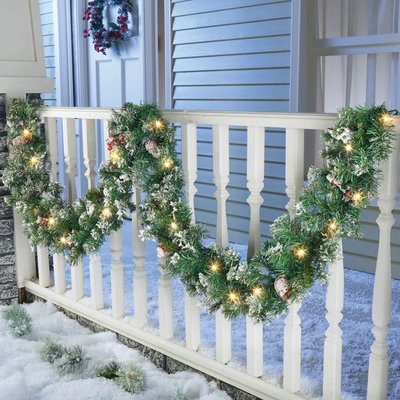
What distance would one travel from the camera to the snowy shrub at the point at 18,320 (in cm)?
284

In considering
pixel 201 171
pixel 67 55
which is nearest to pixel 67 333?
pixel 201 171

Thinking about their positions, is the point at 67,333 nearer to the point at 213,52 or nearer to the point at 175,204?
the point at 175,204

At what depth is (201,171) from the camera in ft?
16.1

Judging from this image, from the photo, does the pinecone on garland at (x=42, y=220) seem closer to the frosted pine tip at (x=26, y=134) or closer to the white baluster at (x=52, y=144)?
the white baluster at (x=52, y=144)

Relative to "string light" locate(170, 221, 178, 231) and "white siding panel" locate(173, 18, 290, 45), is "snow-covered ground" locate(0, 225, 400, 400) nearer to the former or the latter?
"string light" locate(170, 221, 178, 231)

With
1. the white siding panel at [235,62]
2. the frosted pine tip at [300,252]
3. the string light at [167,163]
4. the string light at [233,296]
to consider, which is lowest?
the string light at [233,296]

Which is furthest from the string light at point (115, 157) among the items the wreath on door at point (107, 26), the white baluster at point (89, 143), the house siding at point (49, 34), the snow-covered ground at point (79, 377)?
the house siding at point (49, 34)

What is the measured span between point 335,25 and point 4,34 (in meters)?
2.06

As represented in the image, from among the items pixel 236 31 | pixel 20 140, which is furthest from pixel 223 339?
pixel 236 31

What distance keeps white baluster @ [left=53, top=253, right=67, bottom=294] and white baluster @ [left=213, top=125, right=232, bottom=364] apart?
1132 mm

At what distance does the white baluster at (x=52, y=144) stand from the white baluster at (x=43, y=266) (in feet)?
1.33

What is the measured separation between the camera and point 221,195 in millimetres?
2307

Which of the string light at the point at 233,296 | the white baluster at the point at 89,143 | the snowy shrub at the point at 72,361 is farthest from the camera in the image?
the white baluster at the point at 89,143

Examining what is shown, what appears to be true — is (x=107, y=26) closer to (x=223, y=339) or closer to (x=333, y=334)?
(x=223, y=339)
